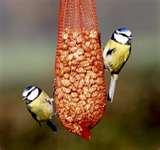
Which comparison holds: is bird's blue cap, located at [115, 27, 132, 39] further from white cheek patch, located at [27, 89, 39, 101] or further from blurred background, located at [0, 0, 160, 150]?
white cheek patch, located at [27, 89, 39, 101]

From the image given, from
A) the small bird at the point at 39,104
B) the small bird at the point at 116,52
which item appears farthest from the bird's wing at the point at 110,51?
the small bird at the point at 39,104

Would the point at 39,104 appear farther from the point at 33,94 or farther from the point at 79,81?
the point at 79,81

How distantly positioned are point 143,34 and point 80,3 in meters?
0.25

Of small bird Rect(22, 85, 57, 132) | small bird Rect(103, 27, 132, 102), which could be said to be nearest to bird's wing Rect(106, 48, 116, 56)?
small bird Rect(103, 27, 132, 102)

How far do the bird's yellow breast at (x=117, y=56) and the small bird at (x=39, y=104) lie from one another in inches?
9.5

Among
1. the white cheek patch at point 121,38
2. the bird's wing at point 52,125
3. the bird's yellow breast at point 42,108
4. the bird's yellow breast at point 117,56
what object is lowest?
the bird's wing at point 52,125

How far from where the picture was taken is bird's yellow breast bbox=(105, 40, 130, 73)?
4.57ft

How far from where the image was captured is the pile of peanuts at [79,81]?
1358 mm

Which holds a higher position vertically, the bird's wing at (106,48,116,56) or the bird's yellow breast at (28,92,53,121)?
the bird's wing at (106,48,116,56)

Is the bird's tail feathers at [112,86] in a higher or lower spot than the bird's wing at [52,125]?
higher

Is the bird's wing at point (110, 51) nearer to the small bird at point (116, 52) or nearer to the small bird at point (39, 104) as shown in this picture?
the small bird at point (116, 52)

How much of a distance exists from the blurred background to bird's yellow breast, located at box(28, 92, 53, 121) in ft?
0.09

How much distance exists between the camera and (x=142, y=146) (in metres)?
1.44

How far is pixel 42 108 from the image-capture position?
1401 mm
